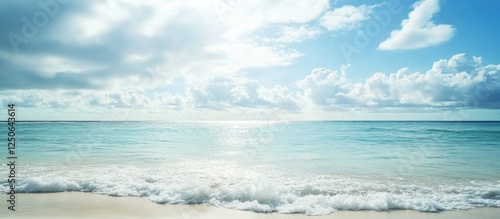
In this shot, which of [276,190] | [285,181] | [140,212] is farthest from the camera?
[285,181]

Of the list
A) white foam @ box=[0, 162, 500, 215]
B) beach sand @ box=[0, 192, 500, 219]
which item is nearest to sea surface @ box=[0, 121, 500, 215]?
white foam @ box=[0, 162, 500, 215]

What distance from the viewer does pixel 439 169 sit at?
1611 centimetres

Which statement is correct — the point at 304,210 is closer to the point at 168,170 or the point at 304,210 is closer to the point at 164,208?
the point at 164,208

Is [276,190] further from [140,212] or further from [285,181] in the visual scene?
[140,212]

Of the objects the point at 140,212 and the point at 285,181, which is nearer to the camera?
the point at 140,212

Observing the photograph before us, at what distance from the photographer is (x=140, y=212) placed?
29.2ft

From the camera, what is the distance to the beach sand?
866cm

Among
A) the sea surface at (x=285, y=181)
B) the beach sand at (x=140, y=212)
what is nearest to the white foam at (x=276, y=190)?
the sea surface at (x=285, y=181)

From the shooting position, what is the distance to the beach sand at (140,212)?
8664 mm

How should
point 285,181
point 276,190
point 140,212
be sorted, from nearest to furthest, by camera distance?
point 140,212 < point 276,190 < point 285,181

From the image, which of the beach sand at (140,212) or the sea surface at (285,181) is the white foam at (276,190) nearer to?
the sea surface at (285,181)

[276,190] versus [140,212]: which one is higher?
[276,190]

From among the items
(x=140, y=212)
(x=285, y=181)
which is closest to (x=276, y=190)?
(x=285, y=181)

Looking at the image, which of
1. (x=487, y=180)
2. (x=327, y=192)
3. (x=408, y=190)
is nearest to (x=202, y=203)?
(x=327, y=192)
